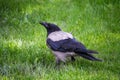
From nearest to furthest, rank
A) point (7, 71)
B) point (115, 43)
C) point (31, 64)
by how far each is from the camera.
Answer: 1. point (7, 71)
2. point (31, 64)
3. point (115, 43)

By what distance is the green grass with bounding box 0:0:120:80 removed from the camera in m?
6.31

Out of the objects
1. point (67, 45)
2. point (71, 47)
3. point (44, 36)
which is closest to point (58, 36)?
point (67, 45)

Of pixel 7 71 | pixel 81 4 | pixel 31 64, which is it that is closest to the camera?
pixel 7 71

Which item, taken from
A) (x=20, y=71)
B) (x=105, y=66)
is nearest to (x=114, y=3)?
(x=105, y=66)

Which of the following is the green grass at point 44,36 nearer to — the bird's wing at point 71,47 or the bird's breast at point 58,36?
the bird's wing at point 71,47

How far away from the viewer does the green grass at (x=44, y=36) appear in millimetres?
6309

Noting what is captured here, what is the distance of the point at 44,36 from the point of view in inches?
336

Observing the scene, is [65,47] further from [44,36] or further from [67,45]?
[44,36]

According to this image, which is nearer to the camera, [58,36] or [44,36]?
[58,36]

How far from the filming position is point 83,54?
6609 millimetres

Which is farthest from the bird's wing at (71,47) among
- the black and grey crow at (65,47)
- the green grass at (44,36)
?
the green grass at (44,36)

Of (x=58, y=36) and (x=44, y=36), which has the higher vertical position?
(x=58, y=36)

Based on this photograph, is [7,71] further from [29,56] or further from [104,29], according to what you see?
[104,29]

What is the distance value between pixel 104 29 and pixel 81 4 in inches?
80.0
